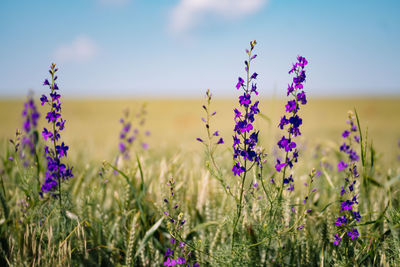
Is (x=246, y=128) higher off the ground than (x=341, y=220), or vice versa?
(x=246, y=128)

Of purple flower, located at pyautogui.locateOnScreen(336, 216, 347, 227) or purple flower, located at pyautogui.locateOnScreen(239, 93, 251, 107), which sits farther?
purple flower, located at pyautogui.locateOnScreen(336, 216, 347, 227)

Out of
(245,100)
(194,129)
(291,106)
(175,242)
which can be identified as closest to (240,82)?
(245,100)

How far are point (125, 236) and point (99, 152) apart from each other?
4.72 meters

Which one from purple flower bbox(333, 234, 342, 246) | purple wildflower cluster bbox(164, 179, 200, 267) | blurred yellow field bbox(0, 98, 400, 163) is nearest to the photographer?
purple wildflower cluster bbox(164, 179, 200, 267)

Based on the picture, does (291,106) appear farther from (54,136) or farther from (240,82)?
(54,136)

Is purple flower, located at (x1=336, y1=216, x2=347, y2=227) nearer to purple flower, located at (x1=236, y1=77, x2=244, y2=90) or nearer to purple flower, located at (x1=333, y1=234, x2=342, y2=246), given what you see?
purple flower, located at (x1=333, y1=234, x2=342, y2=246)

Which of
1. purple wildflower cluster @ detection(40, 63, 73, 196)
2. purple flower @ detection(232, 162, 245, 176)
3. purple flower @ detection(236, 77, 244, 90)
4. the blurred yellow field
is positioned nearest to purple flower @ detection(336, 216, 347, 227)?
the blurred yellow field

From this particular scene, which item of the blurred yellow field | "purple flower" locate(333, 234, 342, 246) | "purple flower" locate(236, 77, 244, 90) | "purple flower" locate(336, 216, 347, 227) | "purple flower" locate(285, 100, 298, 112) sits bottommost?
"purple flower" locate(333, 234, 342, 246)

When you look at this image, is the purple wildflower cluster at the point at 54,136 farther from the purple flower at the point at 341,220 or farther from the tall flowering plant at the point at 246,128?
the purple flower at the point at 341,220

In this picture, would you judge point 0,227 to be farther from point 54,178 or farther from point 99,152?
point 99,152

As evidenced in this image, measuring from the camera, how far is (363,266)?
2.05 m

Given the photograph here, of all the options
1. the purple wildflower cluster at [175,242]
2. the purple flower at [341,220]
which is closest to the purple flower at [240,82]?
the purple wildflower cluster at [175,242]

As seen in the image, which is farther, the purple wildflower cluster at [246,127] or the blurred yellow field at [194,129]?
the blurred yellow field at [194,129]

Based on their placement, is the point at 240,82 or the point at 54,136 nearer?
the point at 240,82
